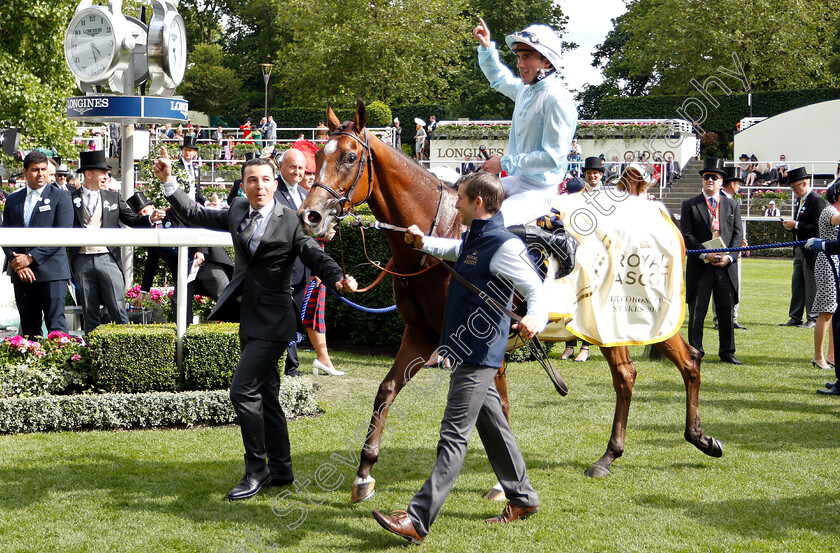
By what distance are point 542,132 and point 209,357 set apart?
327cm

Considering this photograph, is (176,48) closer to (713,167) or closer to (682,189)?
(713,167)

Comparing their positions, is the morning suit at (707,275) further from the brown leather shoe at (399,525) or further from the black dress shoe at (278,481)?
the brown leather shoe at (399,525)

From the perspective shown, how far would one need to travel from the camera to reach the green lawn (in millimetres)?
4297

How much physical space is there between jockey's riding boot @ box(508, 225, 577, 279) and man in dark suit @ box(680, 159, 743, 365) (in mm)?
4781

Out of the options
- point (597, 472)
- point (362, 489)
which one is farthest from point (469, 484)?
point (597, 472)

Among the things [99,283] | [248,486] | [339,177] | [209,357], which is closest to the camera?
[339,177]

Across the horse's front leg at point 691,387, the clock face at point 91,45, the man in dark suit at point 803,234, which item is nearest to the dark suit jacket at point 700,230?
the man in dark suit at point 803,234

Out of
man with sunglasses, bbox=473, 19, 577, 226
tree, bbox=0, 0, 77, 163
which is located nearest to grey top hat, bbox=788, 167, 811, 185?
man with sunglasses, bbox=473, 19, 577, 226

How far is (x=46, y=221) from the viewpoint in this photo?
766 centimetres

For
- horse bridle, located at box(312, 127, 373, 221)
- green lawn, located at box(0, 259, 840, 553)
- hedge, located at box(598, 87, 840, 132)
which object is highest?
hedge, located at box(598, 87, 840, 132)

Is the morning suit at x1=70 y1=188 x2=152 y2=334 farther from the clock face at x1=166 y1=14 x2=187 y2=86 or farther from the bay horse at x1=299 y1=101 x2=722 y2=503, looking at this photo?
the bay horse at x1=299 y1=101 x2=722 y2=503

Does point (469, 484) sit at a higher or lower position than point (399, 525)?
lower

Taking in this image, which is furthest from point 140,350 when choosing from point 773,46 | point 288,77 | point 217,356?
point 288,77

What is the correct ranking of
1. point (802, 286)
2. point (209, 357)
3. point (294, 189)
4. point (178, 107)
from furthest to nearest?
1. point (802, 286)
2. point (178, 107)
3. point (294, 189)
4. point (209, 357)
